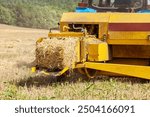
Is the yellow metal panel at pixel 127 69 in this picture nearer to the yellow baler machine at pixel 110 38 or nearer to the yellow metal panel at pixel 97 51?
the yellow baler machine at pixel 110 38

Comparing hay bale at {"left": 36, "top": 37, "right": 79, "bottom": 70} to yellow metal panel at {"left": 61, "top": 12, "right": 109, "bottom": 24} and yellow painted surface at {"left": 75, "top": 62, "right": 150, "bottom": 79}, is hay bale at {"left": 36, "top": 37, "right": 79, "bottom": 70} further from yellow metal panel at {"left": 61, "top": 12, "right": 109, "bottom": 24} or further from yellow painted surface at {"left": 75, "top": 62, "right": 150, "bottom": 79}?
yellow metal panel at {"left": 61, "top": 12, "right": 109, "bottom": 24}

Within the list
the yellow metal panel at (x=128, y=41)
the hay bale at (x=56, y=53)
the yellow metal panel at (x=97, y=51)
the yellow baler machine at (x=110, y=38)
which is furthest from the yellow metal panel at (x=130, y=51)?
the hay bale at (x=56, y=53)

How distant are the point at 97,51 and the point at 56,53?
0.74 m

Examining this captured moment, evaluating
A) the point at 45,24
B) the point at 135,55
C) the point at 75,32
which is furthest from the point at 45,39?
the point at 45,24

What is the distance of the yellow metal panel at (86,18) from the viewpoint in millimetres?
7766

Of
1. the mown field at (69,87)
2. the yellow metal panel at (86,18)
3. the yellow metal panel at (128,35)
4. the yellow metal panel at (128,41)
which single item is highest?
the yellow metal panel at (86,18)

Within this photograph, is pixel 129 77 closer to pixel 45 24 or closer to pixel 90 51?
pixel 90 51

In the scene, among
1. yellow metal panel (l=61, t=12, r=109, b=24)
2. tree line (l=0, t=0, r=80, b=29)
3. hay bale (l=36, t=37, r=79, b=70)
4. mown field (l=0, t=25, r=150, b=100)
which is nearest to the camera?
mown field (l=0, t=25, r=150, b=100)

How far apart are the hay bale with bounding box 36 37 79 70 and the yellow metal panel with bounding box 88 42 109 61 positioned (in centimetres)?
32

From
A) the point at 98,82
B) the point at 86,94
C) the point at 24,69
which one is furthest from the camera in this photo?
the point at 24,69

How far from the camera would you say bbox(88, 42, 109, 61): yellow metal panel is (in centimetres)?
739

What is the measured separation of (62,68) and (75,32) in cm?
81

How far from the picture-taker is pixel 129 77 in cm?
812

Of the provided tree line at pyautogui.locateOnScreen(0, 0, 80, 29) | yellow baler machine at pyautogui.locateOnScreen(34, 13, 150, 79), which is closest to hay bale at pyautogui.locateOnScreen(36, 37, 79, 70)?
yellow baler machine at pyautogui.locateOnScreen(34, 13, 150, 79)
